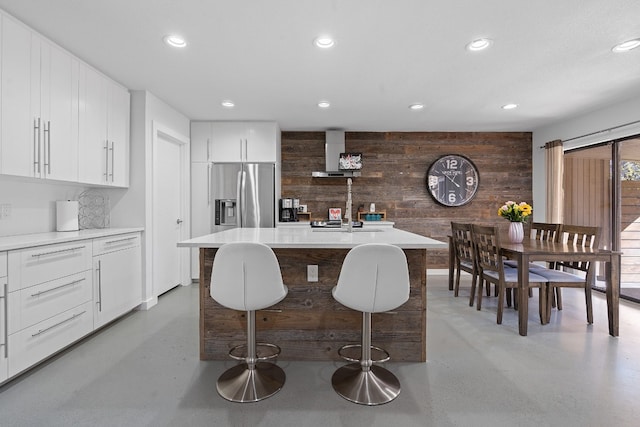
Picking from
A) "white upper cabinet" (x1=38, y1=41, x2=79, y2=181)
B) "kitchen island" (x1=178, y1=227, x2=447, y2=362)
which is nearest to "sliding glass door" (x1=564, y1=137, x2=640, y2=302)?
"kitchen island" (x1=178, y1=227, x2=447, y2=362)

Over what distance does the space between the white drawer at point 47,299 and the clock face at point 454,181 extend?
4.79m

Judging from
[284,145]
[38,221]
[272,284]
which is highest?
[284,145]

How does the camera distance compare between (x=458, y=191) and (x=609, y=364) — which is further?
(x=458, y=191)

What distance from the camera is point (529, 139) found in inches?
209

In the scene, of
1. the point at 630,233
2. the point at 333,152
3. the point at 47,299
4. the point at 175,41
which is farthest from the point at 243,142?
the point at 630,233

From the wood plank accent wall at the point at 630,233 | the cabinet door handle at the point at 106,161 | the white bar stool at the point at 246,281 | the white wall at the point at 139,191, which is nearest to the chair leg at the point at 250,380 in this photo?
the white bar stool at the point at 246,281

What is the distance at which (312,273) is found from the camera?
223 cm

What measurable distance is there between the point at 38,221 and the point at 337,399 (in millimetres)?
2970

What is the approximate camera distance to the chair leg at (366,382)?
6.02 ft

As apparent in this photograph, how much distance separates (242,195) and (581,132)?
4882 millimetres

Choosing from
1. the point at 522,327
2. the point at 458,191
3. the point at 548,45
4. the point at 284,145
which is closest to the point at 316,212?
the point at 284,145

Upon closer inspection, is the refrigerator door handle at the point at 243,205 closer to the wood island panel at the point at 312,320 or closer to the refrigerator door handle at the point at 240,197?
the refrigerator door handle at the point at 240,197

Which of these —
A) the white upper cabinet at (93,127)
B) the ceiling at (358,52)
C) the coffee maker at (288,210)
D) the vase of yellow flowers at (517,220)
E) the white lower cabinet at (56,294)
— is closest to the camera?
the white lower cabinet at (56,294)

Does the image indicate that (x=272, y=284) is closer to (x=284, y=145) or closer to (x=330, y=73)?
(x=330, y=73)
